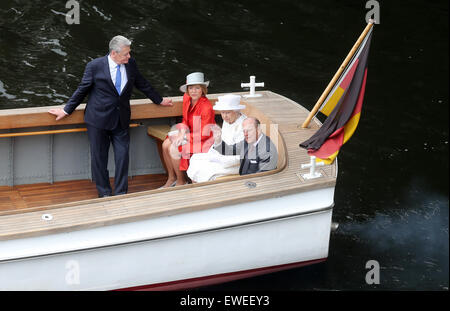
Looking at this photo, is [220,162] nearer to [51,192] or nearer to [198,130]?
[198,130]

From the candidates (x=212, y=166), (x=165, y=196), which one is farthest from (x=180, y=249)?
(x=212, y=166)

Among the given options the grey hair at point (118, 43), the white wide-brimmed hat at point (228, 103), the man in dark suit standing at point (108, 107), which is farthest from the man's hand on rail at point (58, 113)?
the white wide-brimmed hat at point (228, 103)

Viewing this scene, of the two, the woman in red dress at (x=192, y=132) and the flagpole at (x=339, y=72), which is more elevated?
the flagpole at (x=339, y=72)

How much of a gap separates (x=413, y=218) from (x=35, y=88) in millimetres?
5296

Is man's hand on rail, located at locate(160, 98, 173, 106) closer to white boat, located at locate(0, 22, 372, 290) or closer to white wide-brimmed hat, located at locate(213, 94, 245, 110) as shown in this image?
white boat, located at locate(0, 22, 372, 290)

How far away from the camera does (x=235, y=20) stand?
43.5 ft

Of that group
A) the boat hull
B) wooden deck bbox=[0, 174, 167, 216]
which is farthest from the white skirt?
wooden deck bbox=[0, 174, 167, 216]

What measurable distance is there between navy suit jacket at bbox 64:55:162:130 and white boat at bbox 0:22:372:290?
0.32m

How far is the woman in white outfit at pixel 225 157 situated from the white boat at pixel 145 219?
1.02 ft

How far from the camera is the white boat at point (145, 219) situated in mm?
6094

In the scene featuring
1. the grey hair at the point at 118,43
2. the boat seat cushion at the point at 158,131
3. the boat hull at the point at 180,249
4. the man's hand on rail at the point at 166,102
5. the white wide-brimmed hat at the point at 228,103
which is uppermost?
the grey hair at the point at 118,43

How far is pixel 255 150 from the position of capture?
688cm

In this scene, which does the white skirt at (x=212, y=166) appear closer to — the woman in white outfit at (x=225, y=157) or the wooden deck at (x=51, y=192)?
the woman in white outfit at (x=225, y=157)

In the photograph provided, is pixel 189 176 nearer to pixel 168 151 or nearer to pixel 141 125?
pixel 168 151
